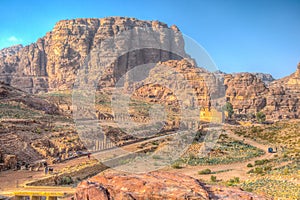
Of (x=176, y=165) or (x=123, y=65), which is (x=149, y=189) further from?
(x=123, y=65)

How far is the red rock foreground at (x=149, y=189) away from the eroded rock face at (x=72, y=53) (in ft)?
338

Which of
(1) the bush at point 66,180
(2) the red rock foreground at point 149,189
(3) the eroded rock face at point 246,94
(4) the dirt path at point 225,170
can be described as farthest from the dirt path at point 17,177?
(3) the eroded rock face at point 246,94

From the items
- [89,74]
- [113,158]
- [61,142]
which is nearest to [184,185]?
[113,158]

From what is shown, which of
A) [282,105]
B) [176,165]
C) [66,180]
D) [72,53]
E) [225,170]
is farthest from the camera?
A: [72,53]

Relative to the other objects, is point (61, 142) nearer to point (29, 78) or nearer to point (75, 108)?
point (75, 108)

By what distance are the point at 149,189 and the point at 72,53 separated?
119m

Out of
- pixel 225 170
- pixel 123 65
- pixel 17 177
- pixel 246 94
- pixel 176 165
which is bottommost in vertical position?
pixel 225 170

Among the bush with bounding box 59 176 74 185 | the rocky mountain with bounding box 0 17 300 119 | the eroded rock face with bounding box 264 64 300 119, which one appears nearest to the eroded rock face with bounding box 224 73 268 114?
the rocky mountain with bounding box 0 17 300 119

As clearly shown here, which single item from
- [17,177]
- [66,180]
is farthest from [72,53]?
[66,180]

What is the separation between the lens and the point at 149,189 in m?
9.08

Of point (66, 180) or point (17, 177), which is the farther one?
point (17, 177)

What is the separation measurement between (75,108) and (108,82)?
42357 millimetres

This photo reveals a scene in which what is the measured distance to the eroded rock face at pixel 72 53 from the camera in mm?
120000

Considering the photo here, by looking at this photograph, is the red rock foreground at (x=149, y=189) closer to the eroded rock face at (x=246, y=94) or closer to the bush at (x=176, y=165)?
the bush at (x=176, y=165)
